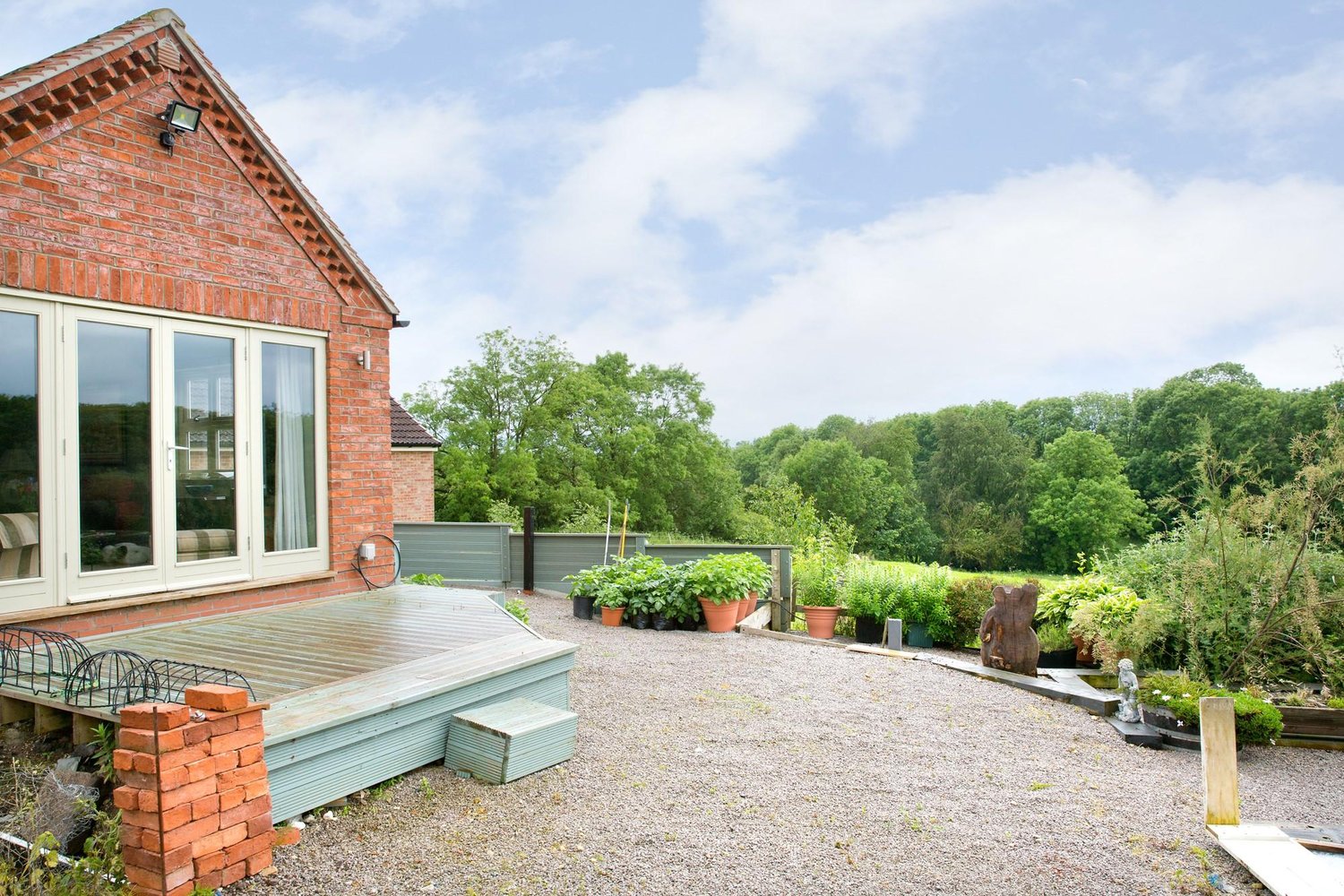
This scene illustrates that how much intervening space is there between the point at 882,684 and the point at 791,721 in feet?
5.57

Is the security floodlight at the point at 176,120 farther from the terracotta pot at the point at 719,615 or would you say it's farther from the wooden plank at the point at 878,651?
the wooden plank at the point at 878,651

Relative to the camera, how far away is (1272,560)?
702 centimetres

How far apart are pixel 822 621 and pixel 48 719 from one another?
828cm

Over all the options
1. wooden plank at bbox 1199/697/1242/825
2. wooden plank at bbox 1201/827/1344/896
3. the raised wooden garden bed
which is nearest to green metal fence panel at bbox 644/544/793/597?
the raised wooden garden bed

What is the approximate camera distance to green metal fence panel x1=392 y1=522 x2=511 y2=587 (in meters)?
13.4

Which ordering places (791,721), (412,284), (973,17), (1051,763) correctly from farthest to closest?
(412,284)
(973,17)
(791,721)
(1051,763)

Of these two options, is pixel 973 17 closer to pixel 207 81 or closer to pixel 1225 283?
pixel 207 81

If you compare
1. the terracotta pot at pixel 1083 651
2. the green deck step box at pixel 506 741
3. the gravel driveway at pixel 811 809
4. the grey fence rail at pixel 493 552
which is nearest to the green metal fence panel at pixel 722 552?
the grey fence rail at pixel 493 552

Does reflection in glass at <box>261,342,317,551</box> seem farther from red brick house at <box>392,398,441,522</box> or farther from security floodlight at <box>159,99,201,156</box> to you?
red brick house at <box>392,398,441,522</box>

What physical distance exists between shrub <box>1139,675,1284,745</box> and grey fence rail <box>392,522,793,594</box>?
23.1 ft

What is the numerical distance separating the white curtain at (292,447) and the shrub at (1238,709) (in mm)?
7300

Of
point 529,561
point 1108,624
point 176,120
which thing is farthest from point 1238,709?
point 529,561

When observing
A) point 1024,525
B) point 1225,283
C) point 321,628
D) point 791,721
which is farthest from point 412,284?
point 1024,525

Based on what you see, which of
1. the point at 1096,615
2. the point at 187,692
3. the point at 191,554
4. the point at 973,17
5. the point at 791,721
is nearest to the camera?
the point at 187,692
